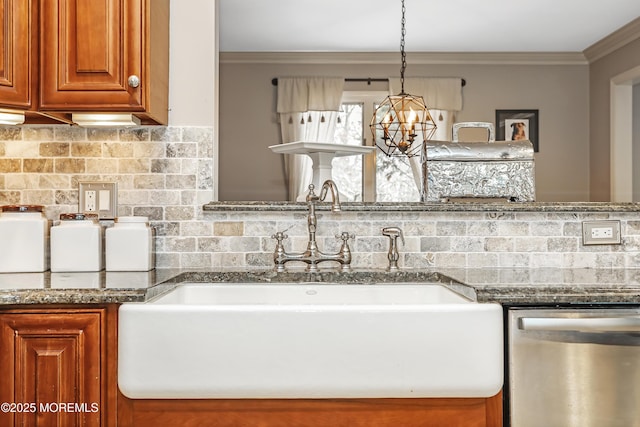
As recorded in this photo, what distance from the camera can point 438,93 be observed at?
17.2 ft

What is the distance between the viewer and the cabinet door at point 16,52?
1504mm

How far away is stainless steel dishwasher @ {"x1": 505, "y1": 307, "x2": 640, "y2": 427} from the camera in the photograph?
1222mm

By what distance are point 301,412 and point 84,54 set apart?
1170 millimetres

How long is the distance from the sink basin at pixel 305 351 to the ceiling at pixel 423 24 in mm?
3252

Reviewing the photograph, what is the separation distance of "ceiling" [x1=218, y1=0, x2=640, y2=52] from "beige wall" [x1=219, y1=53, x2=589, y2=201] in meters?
0.16

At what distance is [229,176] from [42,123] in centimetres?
339

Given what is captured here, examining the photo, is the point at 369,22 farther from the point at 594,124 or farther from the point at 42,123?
the point at 42,123

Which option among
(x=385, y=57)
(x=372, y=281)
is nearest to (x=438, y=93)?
(x=385, y=57)

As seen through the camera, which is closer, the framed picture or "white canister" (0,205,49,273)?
"white canister" (0,205,49,273)

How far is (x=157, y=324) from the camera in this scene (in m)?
1.17

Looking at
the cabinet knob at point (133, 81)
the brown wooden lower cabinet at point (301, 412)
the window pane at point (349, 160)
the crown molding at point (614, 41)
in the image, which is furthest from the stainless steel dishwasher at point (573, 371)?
the crown molding at point (614, 41)

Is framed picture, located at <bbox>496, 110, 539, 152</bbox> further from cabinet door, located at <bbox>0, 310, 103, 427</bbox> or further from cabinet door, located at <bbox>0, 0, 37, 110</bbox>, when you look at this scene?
cabinet door, located at <bbox>0, 310, 103, 427</bbox>

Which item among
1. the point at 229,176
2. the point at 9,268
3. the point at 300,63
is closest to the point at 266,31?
the point at 300,63

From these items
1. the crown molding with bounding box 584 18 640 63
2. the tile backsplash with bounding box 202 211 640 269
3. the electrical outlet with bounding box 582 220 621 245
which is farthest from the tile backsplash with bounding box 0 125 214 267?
the crown molding with bounding box 584 18 640 63
